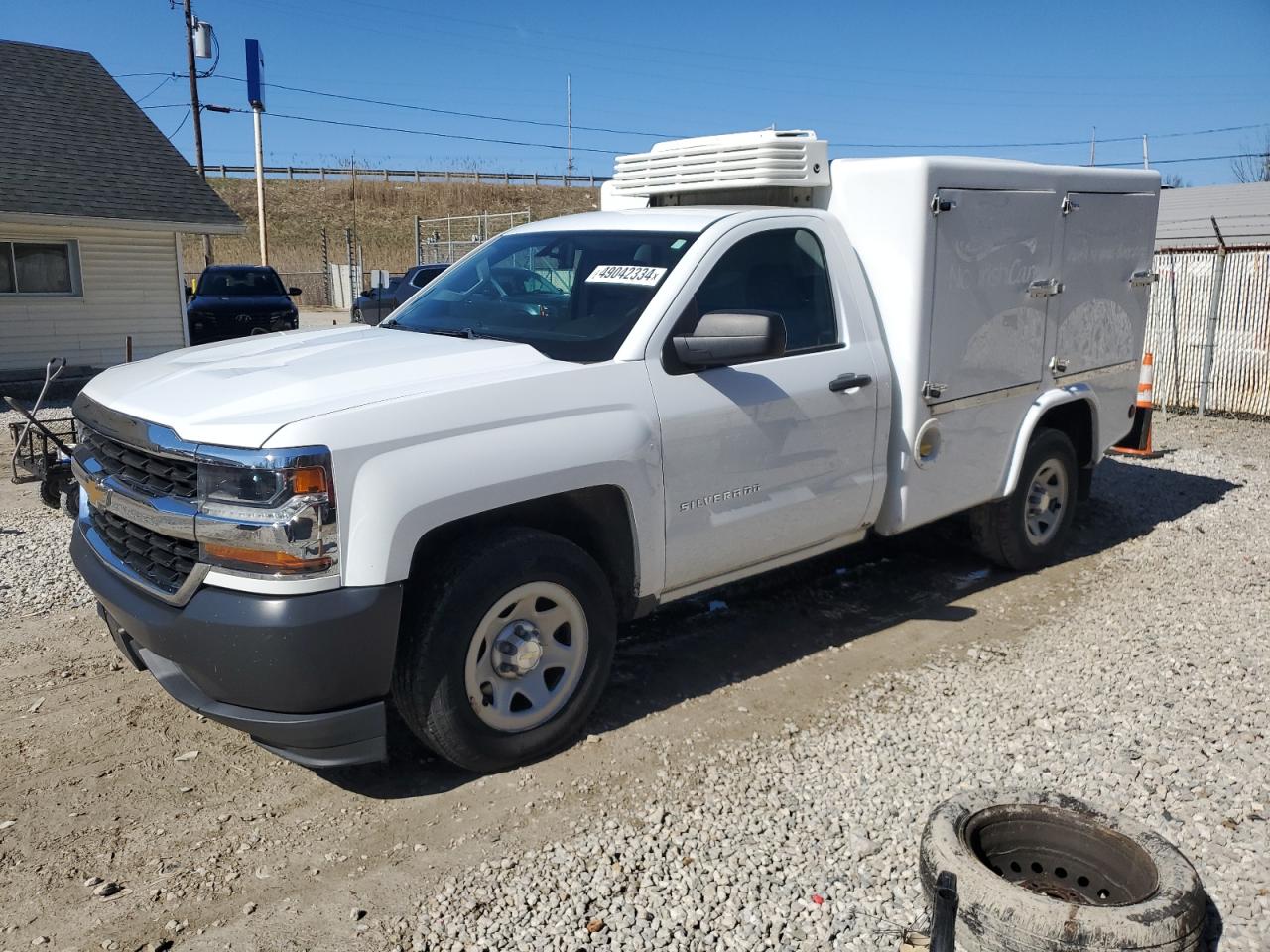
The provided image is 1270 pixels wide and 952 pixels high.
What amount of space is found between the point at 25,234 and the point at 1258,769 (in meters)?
17.1

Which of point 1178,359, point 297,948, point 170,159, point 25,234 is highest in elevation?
point 170,159

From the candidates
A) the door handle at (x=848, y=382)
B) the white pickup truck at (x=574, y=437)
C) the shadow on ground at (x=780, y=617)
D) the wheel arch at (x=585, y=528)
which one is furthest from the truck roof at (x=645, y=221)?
the shadow on ground at (x=780, y=617)

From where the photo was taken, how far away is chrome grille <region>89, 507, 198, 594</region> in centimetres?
343

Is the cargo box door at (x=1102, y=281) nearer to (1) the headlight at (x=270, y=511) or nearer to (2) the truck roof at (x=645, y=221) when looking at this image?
(2) the truck roof at (x=645, y=221)

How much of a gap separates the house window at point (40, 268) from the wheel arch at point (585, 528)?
1491 cm

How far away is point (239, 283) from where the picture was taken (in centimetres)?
2027

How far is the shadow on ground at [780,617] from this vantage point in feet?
13.7

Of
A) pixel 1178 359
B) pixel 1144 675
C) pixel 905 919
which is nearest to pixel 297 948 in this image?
pixel 905 919

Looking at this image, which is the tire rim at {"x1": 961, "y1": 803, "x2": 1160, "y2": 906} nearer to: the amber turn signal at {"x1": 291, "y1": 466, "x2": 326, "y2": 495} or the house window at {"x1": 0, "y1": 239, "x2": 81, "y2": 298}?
the amber turn signal at {"x1": 291, "y1": 466, "x2": 326, "y2": 495}

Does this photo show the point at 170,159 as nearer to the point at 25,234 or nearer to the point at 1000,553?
the point at 25,234

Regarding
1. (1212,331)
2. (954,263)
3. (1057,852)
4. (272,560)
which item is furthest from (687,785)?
(1212,331)

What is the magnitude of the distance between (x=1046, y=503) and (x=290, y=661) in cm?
483

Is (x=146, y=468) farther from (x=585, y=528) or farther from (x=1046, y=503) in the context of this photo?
(x=1046, y=503)

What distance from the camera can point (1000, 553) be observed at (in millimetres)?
6234
